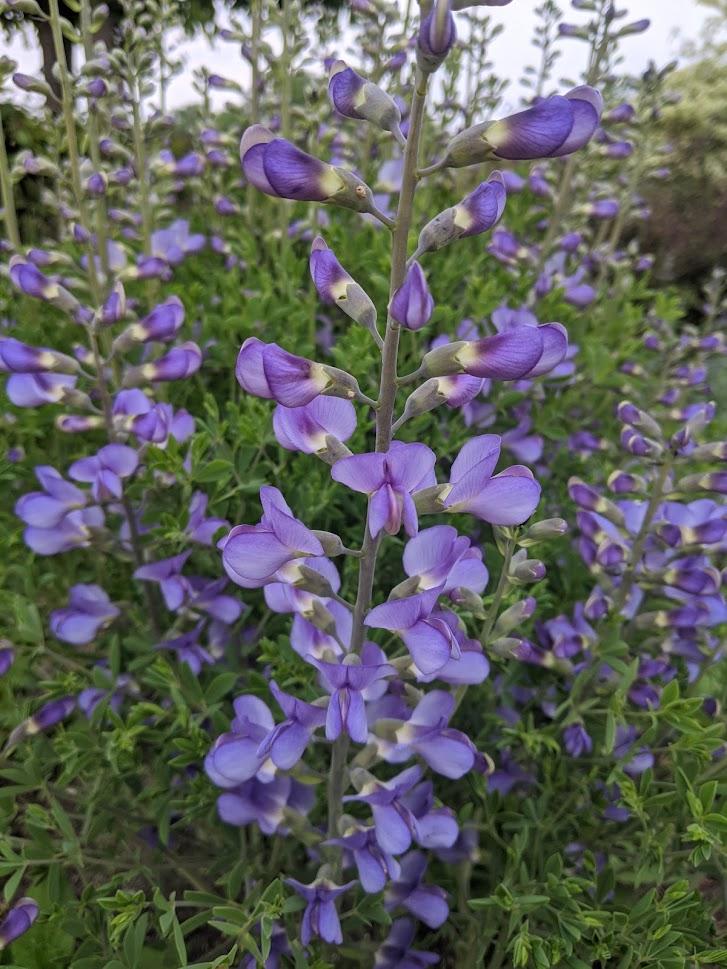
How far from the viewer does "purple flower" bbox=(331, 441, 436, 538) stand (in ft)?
3.46

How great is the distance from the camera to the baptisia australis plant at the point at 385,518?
1.02 metres

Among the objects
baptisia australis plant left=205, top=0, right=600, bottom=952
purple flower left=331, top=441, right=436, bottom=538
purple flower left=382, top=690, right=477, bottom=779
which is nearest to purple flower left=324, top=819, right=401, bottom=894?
baptisia australis plant left=205, top=0, right=600, bottom=952

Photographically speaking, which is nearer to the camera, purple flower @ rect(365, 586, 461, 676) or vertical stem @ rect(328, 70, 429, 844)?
vertical stem @ rect(328, 70, 429, 844)

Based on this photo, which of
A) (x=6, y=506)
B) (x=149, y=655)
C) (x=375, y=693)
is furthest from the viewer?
(x=6, y=506)

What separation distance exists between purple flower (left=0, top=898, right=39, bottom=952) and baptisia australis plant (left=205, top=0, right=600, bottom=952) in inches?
16.1

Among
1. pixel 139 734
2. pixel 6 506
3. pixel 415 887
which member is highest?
pixel 6 506

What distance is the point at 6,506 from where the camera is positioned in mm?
2373

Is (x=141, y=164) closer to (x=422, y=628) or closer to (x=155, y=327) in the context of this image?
(x=155, y=327)

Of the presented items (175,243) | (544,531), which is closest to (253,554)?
(544,531)

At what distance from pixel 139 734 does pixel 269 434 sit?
31.5 inches

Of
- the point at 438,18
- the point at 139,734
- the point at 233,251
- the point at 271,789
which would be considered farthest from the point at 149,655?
the point at 233,251

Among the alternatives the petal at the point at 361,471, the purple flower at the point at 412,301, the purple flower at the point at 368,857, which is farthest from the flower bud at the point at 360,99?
the purple flower at the point at 368,857

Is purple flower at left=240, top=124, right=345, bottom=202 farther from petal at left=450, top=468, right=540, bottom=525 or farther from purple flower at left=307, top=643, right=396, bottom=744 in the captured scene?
purple flower at left=307, top=643, right=396, bottom=744

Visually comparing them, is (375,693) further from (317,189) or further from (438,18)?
(438,18)
